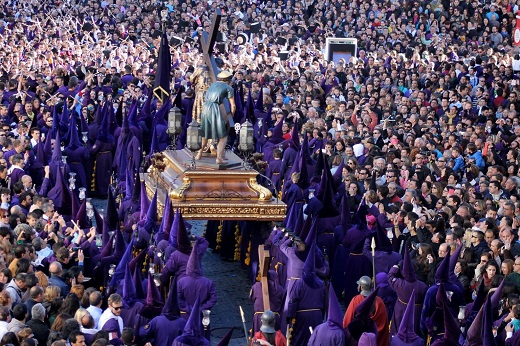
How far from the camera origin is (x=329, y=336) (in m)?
13.1

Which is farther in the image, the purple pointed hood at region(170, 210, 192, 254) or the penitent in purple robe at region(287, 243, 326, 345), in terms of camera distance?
the purple pointed hood at region(170, 210, 192, 254)

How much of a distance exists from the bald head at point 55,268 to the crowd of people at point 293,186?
0.08ft

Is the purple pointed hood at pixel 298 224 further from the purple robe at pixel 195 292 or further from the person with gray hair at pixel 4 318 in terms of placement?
the person with gray hair at pixel 4 318

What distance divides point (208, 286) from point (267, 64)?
690 inches

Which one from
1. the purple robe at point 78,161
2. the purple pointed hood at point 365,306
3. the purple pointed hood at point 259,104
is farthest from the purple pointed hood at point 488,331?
the purple pointed hood at point 259,104

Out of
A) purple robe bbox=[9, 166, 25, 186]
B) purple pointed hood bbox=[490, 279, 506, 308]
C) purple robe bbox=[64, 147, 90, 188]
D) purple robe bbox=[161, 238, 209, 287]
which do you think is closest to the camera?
purple pointed hood bbox=[490, 279, 506, 308]

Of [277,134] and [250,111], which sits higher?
[250,111]

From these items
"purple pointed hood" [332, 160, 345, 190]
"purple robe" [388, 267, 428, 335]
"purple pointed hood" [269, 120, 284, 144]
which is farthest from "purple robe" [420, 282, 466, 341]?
"purple pointed hood" [269, 120, 284, 144]

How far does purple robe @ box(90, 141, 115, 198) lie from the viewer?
909 inches

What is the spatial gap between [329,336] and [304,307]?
6.60ft

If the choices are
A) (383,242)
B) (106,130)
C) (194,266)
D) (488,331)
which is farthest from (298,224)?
(106,130)

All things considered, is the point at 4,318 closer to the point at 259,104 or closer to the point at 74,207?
the point at 74,207

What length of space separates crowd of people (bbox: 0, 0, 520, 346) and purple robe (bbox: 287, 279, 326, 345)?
0.02 metres

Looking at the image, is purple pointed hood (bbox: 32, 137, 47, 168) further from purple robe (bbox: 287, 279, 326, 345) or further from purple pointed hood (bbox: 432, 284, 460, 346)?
purple pointed hood (bbox: 432, 284, 460, 346)
